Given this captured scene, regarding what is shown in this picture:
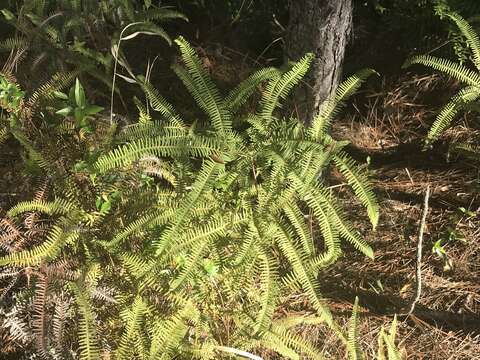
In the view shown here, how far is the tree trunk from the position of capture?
2941 mm

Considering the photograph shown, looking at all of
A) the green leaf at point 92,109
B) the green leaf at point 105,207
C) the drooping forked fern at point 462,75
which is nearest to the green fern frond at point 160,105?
the green leaf at point 92,109

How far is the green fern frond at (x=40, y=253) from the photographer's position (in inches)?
95.0

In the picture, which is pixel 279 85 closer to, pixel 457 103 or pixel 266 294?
pixel 266 294

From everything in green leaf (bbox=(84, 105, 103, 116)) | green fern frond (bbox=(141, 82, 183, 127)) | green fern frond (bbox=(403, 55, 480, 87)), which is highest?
green fern frond (bbox=(403, 55, 480, 87))

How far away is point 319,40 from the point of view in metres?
3.05

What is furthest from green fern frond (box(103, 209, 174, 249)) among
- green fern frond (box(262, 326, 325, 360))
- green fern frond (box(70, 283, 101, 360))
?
green fern frond (box(262, 326, 325, 360))

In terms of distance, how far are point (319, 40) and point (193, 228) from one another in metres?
1.44

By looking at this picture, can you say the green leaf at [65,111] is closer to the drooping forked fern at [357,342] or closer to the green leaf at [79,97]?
the green leaf at [79,97]

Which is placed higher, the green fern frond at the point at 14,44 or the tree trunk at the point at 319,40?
the tree trunk at the point at 319,40

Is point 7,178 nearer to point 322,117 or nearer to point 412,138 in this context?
point 322,117

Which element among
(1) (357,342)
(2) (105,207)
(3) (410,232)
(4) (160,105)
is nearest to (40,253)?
(2) (105,207)

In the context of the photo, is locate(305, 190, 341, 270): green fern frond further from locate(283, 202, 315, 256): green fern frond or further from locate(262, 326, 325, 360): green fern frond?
locate(262, 326, 325, 360): green fern frond

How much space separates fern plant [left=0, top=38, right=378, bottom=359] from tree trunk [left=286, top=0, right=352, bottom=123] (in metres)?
0.58

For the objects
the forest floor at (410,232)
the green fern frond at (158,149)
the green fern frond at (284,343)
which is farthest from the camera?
the forest floor at (410,232)
